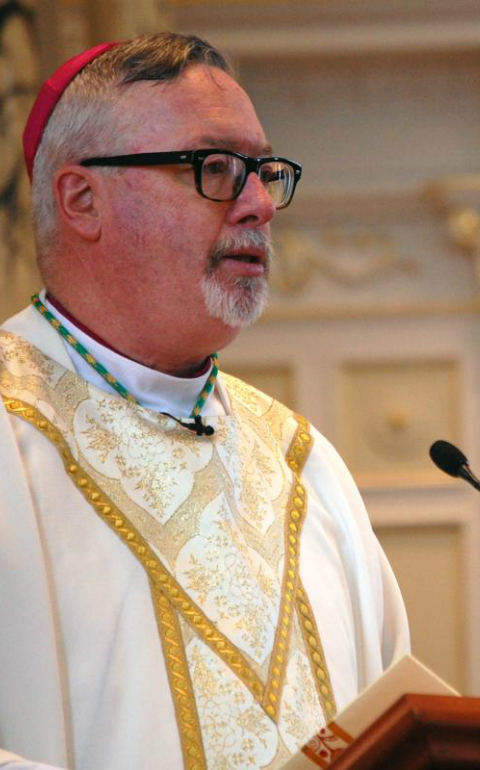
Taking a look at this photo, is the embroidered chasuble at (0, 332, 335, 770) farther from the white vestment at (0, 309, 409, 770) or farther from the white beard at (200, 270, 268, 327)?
the white beard at (200, 270, 268, 327)

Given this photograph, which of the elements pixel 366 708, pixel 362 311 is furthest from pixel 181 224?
pixel 362 311

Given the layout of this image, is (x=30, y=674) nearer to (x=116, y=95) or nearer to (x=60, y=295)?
(x=60, y=295)

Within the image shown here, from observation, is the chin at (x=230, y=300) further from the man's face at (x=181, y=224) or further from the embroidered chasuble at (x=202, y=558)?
the embroidered chasuble at (x=202, y=558)

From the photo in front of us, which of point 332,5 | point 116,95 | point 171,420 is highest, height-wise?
point 332,5

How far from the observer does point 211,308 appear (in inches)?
74.6

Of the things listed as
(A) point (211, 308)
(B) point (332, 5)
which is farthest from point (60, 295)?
(B) point (332, 5)

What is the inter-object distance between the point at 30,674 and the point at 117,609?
17cm

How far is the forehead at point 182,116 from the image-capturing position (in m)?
1.91

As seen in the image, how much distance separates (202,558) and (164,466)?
0.14 metres

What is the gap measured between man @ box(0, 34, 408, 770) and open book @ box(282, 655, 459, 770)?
1.40ft

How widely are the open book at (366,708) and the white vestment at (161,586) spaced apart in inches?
15.5

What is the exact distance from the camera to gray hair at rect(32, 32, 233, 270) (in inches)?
75.9

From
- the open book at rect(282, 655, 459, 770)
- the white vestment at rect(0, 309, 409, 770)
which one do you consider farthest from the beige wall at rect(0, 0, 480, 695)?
the open book at rect(282, 655, 459, 770)

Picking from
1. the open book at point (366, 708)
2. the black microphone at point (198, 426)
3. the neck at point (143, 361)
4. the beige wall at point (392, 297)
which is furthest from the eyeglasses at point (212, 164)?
the beige wall at point (392, 297)
